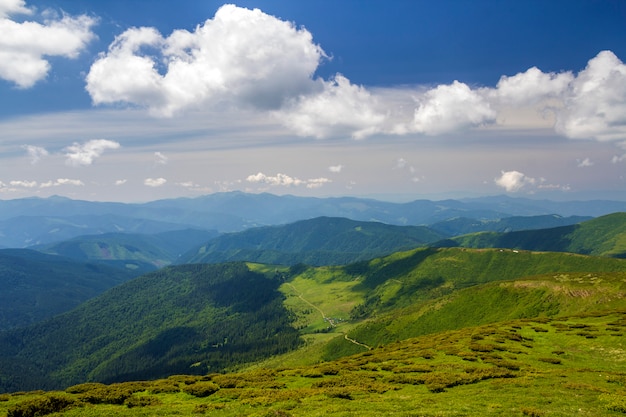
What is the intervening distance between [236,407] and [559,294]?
198 m

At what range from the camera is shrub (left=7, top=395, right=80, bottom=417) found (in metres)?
30.5

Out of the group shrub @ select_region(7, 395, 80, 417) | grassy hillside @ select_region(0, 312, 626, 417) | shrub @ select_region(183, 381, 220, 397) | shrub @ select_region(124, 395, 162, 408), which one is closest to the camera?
shrub @ select_region(7, 395, 80, 417)

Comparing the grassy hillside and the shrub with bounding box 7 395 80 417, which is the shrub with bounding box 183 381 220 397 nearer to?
the grassy hillside

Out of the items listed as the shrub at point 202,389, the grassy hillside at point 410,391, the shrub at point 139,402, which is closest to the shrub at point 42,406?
the grassy hillside at point 410,391

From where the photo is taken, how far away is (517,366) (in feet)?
171

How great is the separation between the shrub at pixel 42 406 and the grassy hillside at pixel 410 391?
0.29ft

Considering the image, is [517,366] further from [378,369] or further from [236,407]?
[236,407]

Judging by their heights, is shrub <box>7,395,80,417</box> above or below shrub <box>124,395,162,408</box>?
above

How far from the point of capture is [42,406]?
3234cm

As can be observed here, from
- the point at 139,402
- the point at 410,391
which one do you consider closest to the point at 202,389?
the point at 139,402

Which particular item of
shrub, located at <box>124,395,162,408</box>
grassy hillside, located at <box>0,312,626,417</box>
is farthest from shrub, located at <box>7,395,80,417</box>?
shrub, located at <box>124,395,162,408</box>

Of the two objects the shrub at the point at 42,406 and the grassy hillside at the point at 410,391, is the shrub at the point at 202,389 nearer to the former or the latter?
the grassy hillside at the point at 410,391

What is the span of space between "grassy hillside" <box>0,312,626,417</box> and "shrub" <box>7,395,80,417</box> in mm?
87

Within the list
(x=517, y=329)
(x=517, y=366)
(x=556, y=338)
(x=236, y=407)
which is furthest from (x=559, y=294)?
(x=236, y=407)
